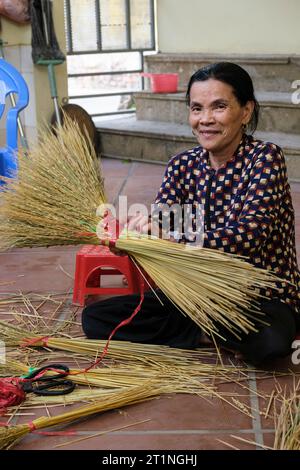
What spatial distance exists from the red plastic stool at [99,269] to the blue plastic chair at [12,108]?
0.97 metres

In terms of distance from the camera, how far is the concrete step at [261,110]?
5.00 meters

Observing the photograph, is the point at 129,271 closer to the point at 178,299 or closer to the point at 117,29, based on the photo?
the point at 178,299

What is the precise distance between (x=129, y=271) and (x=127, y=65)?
3.86 meters

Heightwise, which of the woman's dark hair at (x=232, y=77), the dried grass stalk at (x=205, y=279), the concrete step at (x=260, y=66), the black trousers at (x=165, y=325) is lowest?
the black trousers at (x=165, y=325)

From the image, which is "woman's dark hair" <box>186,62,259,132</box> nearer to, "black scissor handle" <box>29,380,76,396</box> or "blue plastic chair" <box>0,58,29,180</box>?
"black scissor handle" <box>29,380,76,396</box>

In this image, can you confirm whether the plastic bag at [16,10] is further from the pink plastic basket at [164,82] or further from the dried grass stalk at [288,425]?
the dried grass stalk at [288,425]

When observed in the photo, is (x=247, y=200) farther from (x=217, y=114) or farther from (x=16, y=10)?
(x=16, y=10)

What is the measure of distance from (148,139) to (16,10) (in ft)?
4.11

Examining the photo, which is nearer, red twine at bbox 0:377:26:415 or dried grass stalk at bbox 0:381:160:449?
dried grass stalk at bbox 0:381:160:449

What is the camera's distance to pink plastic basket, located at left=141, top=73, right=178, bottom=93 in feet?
19.0

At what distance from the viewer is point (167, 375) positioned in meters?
2.20

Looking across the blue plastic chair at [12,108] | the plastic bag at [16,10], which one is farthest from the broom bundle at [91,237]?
the plastic bag at [16,10]

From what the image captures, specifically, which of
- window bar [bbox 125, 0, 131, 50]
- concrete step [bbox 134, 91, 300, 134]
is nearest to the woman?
concrete step [bbox 134, 91, 300, 134]

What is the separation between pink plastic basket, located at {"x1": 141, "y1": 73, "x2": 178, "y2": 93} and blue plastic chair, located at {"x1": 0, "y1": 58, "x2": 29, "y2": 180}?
1.94 meters
